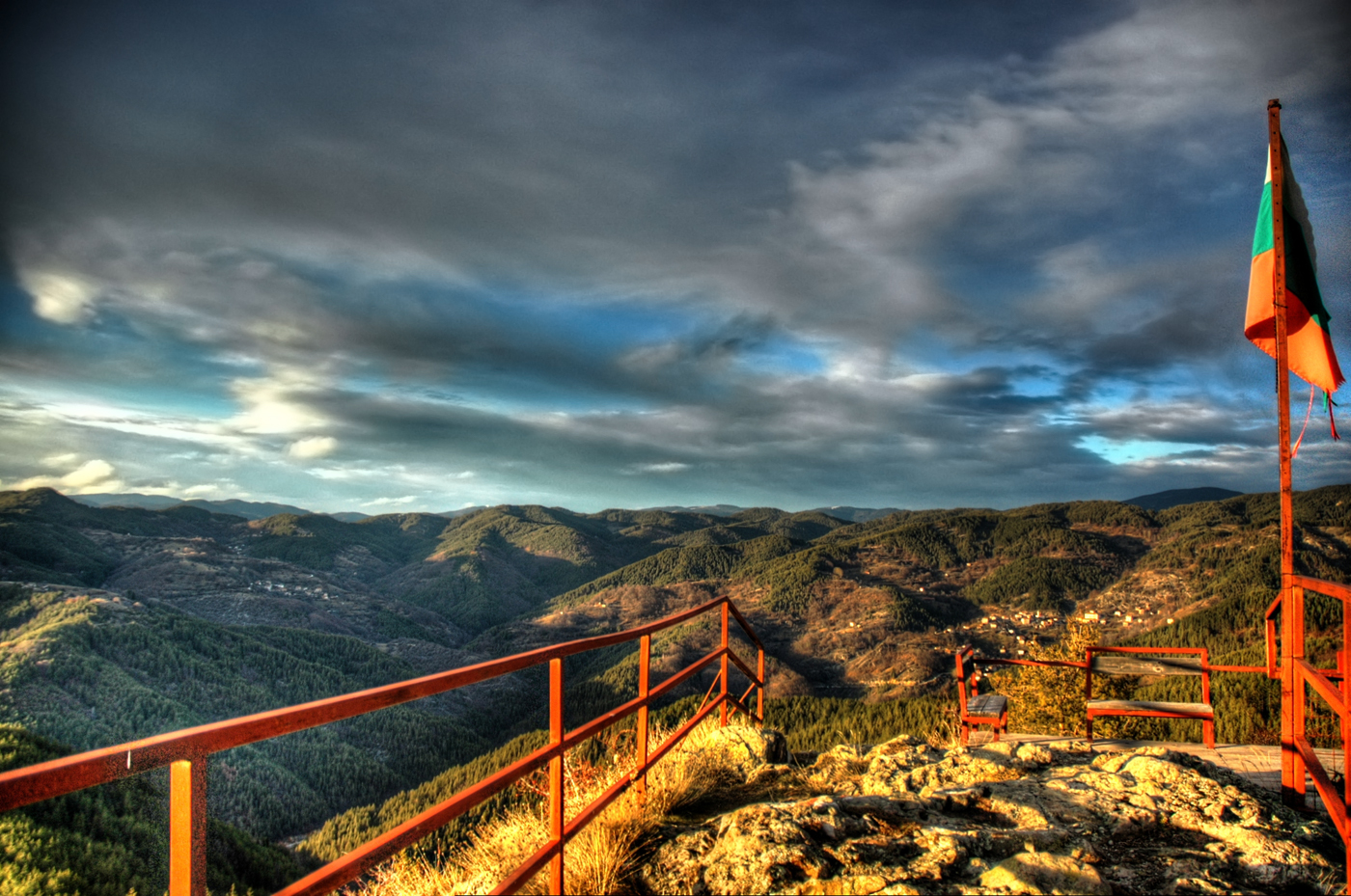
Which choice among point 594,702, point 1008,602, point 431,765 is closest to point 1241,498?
point 1008,602

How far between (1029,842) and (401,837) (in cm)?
310

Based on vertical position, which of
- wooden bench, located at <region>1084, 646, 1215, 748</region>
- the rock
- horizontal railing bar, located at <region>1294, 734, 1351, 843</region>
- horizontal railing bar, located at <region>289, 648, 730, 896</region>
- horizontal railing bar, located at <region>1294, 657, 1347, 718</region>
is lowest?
wooden bench, located at <region>1084, 646, 1215, 748</region>

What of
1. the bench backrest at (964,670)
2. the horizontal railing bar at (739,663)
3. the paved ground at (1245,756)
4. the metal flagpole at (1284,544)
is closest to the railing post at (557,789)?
the horizontal railing bar at (739,663)

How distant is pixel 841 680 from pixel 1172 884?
430 ft

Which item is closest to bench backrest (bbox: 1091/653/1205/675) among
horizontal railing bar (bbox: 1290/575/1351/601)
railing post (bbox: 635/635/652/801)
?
horizontal railing bar (bbox: 1290/575/1351/601)

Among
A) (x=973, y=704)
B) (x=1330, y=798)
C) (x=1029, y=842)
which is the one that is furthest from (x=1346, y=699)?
(x=973, y=704)

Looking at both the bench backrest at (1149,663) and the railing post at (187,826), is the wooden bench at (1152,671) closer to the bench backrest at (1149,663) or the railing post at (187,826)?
the bench backrest at (1149,663)

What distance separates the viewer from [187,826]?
5.59 feet

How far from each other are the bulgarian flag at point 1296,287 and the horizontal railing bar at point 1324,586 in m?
1.97

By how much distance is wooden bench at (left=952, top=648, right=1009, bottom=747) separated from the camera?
7.87 meters

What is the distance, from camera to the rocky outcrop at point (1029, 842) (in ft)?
10.4

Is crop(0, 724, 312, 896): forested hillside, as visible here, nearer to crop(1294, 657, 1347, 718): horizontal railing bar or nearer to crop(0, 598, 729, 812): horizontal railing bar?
crop(0, 598, 729, 812): horizontal railing bar

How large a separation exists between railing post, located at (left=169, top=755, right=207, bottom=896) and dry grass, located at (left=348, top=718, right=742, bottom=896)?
6.84 feet

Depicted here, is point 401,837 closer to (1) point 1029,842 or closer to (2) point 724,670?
(1) point 1029,842
